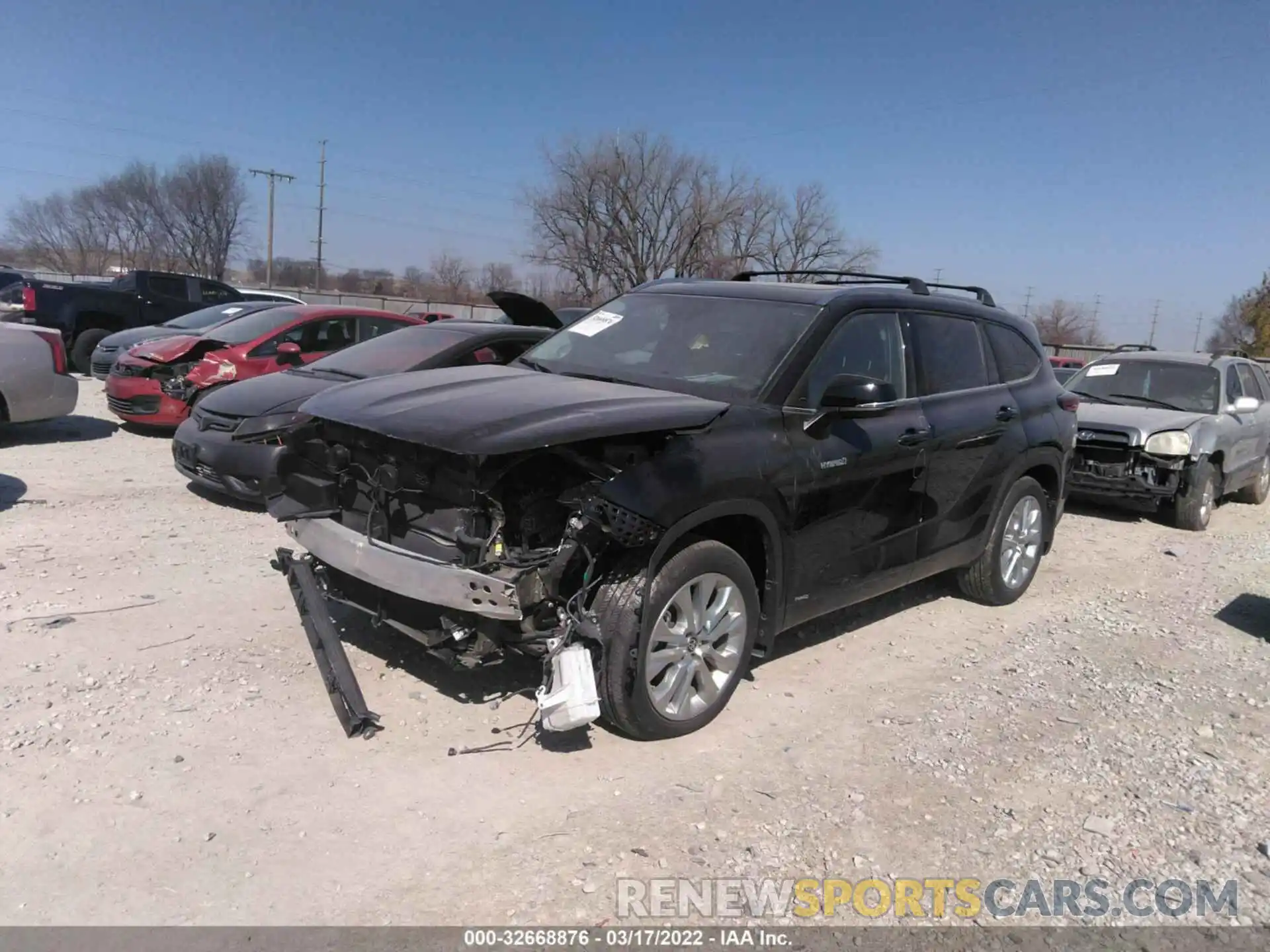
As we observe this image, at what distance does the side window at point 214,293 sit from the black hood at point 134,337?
583 centimetres

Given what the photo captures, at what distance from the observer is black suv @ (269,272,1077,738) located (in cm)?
353

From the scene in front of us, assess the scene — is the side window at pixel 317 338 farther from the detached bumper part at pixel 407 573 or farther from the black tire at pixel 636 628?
the black tire at pixel 636 628

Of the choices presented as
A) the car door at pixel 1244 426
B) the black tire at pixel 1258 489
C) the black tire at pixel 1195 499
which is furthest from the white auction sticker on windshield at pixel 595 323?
the black tire at pixel 1258 489

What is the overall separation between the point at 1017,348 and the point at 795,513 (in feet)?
9.55

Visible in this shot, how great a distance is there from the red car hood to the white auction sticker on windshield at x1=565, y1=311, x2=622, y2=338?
18.6ft

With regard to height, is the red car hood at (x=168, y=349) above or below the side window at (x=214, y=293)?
below

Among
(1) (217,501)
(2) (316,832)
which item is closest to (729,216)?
(1) (217,501)

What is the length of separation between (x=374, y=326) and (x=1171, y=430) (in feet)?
27.1

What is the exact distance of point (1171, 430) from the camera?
8.83m

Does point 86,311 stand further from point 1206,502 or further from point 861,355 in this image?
point 1206,502

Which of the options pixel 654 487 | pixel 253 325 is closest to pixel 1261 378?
pixel 654 487

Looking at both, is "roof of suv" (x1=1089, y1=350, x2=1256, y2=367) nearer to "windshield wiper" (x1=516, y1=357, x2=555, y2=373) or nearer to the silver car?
"windshield wiper" (x1=516, y1=357, x2=555, y2=373)

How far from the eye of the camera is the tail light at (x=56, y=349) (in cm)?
932

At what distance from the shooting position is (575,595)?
3588 mm
